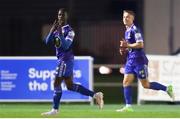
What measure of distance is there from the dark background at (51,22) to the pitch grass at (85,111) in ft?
23.8

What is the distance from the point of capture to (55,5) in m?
23.2

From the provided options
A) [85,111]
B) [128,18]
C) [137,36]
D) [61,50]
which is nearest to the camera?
[61,50]

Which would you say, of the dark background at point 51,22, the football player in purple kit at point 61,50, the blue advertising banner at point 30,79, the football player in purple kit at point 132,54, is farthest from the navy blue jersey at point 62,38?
the dark background at point 51,22

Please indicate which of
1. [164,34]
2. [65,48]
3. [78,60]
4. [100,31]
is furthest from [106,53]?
[65,48]

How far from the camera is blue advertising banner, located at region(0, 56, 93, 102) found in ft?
53.1

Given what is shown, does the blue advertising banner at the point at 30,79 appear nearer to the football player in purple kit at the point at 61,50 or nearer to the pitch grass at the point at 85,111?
the pitch grass at the point at 85,111

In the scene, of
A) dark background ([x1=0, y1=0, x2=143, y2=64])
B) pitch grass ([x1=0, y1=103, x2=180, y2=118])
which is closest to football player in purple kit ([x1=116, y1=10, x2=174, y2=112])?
pitch grass ([x1=0, y1=103, x2=180, y2=118])

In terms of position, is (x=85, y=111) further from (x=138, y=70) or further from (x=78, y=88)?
(x=138, y=70)

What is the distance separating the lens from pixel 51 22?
919 inches

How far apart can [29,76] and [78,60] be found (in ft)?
3.57

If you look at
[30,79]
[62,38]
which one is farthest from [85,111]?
[30,79]

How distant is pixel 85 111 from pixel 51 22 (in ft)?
30.6

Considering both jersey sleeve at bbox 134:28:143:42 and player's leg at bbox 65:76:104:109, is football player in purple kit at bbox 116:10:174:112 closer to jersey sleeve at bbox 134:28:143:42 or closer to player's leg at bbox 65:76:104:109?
jersey sleeve at bbox 134:28:143:42

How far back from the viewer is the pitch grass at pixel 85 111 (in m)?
13.4
